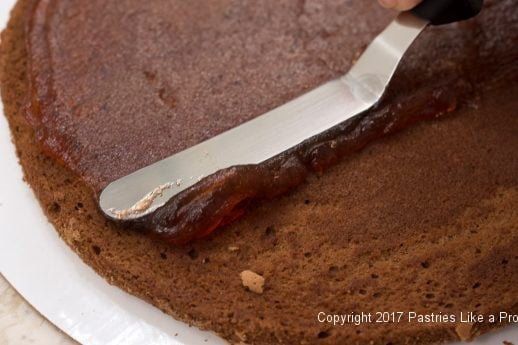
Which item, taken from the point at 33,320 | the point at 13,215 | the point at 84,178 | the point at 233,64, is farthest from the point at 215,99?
the point at 33,320

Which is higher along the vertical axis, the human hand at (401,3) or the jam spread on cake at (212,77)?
the human hand at (401,3)

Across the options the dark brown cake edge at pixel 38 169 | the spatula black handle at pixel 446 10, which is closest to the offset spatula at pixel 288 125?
the spatula black handle at pixel 446 10

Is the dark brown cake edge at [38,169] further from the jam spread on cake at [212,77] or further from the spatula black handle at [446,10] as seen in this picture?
the spatula black handle at [446,10]

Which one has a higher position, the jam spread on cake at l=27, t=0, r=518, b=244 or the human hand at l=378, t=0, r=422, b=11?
the human hand at l=378, t=0, r=422, b=11

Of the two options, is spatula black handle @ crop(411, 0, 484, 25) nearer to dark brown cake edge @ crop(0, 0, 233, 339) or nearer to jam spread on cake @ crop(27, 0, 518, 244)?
jam spread on cake @ crop(27, 0, 518, 244)

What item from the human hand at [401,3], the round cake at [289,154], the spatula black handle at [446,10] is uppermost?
the human hand at [401,3]

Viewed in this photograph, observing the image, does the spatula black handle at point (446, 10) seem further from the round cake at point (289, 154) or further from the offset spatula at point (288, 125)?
the round cake at point (289, 154)

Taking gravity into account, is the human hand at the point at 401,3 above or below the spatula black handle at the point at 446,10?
above

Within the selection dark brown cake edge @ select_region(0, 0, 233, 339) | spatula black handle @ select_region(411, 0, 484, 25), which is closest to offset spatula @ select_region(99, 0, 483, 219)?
spatula black handle @ select_region(411, 0, 484, 25)

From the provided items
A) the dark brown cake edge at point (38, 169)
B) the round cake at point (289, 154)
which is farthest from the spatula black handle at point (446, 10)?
the dark brown cake edge at point (38, 169)
